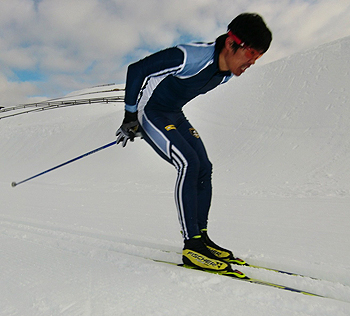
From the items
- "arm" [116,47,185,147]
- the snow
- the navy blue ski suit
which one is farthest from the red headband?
the snow

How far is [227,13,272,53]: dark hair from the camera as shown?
190 cm

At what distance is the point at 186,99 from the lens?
2355 millimetres

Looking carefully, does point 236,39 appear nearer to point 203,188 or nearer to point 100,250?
point 203,188

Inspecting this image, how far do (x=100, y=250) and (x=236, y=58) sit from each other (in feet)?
6.34

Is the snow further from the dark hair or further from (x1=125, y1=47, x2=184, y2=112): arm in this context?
the dark hair

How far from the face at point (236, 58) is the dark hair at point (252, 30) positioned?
0.05 meters

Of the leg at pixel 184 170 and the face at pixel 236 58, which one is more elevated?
the face at pixel 236 58

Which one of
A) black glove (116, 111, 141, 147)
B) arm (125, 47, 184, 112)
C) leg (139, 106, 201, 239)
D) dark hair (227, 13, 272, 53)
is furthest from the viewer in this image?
black glove (116, 111, 141, 147)

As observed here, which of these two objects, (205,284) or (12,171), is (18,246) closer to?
(205,284)

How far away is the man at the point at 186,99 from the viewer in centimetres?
197

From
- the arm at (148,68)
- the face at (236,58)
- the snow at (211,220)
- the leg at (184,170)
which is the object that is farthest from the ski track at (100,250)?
the face at (236,58)

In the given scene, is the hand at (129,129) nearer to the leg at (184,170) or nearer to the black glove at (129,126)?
the black glove at (129,126)

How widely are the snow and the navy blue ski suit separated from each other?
1.74 feet

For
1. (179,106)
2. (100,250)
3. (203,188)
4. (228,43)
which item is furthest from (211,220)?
(228,43)
